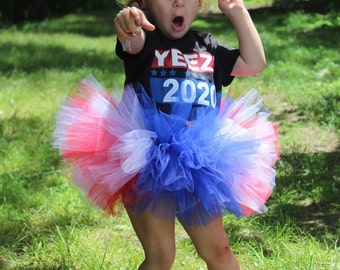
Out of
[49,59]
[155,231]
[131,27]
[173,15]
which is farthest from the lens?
[49,59]

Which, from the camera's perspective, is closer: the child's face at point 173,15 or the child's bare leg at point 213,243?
the child's bare leg at point 213,243

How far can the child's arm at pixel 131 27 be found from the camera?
7.86ft

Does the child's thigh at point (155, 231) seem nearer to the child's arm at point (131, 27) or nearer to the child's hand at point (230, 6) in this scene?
the child's arm at point (131, 27)

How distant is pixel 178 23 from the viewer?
105 inches

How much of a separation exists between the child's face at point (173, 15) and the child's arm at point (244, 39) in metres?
0.18

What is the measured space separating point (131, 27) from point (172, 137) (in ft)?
1.37

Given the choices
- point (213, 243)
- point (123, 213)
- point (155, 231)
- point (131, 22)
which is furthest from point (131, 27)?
point (123, 213)

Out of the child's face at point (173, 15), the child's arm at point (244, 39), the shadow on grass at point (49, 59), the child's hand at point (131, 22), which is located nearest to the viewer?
the child's hand at point (131, 22)

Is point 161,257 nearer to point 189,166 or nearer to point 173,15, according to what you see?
point 189,166

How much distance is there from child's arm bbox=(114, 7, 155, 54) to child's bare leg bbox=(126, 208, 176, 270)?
2.03ft

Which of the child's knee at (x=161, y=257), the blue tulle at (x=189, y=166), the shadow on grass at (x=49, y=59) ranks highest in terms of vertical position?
the blue tulle at (x=189, y=166)

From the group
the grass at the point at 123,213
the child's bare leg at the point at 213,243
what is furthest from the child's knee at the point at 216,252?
the grass at the point at 123,213

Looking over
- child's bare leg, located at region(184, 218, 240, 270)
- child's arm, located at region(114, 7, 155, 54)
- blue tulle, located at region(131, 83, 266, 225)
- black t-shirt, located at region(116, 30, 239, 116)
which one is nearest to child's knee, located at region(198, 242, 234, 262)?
child's bare leg, located at region(184, 218, 240, 270)

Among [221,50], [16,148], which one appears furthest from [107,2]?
[221,50]
